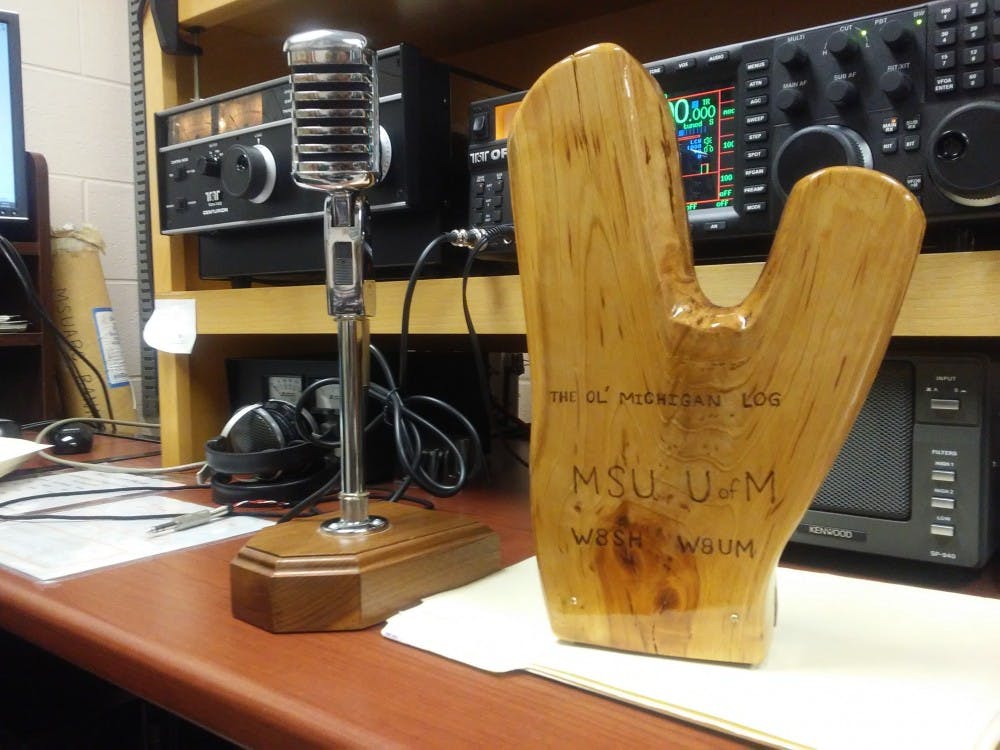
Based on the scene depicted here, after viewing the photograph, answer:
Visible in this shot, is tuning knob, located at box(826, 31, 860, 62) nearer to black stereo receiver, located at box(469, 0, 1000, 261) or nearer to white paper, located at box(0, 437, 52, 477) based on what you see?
black stereo receiver, located at box(469, 0, 1000, 261)

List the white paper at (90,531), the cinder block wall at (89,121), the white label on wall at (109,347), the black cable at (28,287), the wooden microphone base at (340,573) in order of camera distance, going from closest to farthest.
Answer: the wooden microphone base at (340,573)
the white paper at (90,531)
the black cable at (28,287)
the white label on wall at (109,347)
the cinder block wall at (89,121)

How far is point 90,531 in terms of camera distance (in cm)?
61

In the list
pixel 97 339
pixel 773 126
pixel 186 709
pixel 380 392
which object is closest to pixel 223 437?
pixel 380 392

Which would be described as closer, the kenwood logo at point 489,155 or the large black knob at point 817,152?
the large black knob at point 817,152

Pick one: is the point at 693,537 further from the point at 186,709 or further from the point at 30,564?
the point at 30,564

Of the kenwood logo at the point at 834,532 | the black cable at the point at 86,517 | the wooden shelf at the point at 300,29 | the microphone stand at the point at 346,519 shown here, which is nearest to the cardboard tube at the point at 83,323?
the wooden shelf at the point at 300,29

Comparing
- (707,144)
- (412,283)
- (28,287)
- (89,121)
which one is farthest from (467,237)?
(89,121)

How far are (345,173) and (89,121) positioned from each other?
1329 mm

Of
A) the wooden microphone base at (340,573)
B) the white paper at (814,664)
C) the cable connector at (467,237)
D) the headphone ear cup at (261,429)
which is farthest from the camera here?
the headphone ear cup at (261,429)

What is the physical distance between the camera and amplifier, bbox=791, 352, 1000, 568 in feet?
1.54

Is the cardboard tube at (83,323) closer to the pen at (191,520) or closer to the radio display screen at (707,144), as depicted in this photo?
the pen at (191,520)

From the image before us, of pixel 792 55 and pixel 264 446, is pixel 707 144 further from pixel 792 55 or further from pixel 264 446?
pixel 264 446

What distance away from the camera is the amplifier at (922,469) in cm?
47

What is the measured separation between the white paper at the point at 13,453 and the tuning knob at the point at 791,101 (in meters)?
0.74
